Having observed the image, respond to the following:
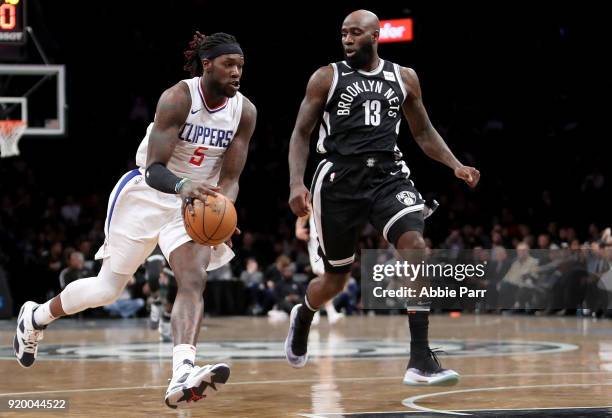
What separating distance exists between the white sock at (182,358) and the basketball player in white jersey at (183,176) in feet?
0.07

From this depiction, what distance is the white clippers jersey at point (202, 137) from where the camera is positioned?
6.56 metres

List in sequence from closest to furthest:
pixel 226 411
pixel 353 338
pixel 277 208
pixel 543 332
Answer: pixel 226 411, pixel 353 338, pixel 543 332, pixel 277 208

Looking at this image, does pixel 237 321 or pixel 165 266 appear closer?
pixel 165 266

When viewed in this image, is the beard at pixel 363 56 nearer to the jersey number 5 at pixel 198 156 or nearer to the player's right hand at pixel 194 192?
the jersey number 5 at pixel 198 156

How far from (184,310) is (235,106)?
1.28m

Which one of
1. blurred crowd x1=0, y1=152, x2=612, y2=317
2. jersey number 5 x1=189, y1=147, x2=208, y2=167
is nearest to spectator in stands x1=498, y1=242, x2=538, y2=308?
blurred crowd x1=0, y1=152, x2=612, y2=317

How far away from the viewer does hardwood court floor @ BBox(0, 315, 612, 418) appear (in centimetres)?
629

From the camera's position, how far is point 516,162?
23609 millimetres

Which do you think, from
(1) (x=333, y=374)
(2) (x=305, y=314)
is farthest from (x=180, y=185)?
(1) (x=333, y=374)

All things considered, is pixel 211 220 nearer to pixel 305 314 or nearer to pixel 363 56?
pixel 363 56

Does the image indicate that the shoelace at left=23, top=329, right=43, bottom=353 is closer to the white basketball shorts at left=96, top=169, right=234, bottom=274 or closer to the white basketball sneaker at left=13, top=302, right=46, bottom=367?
the white basketball sneaker at left=13, top=302, right=46, bottom=367

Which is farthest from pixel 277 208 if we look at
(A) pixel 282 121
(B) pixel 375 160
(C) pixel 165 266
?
(B) pixel 375 160

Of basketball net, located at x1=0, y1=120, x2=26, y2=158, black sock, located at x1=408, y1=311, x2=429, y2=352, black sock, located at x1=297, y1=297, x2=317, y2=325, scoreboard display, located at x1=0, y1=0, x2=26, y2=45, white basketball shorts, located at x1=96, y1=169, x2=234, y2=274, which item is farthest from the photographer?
basketball net, located at x1=0, y1=120, x2=26, y2=158

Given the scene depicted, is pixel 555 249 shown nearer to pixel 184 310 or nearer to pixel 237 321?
pixel 237 321
